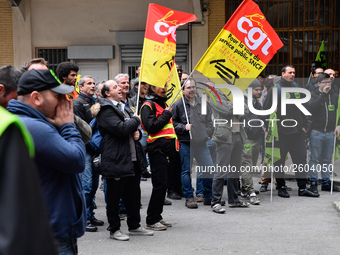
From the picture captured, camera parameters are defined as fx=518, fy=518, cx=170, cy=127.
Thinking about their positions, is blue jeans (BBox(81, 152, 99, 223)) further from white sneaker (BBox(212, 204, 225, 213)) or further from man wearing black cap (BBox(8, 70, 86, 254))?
man wearing black cap (BBox(8, 70, 86, 254))

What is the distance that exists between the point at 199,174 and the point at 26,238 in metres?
7.27

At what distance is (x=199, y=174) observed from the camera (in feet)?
27.7

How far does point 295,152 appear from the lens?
360 inches

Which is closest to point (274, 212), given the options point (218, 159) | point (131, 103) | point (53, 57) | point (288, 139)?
point (218, 159)

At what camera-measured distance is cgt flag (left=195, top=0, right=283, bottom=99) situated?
7.07 meters

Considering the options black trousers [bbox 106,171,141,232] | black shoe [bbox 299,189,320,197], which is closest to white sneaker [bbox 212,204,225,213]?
black trousers [bbox 106,171,141,232]

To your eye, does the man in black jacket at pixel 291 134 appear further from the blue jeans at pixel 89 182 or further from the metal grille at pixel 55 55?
the metal grille at pixel 55 55

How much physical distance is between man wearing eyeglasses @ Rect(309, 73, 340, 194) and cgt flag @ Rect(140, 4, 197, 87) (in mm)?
3448

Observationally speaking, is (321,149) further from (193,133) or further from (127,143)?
(127,143)

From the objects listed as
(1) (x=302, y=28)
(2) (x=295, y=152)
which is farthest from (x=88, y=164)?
(1) (x=302, y=28)

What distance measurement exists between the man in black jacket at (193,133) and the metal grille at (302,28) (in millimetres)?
8499

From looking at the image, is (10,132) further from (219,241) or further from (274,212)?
(274,212)

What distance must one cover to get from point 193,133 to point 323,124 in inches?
105

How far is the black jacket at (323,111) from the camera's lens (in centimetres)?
938
